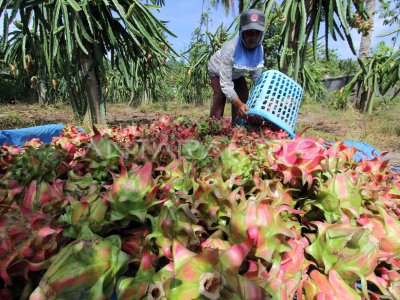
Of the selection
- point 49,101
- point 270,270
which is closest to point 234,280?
point 270,270

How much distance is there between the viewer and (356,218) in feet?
1.85

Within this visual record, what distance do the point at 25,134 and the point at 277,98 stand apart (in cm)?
155

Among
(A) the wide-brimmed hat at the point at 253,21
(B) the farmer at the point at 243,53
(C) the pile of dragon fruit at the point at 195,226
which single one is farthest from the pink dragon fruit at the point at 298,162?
(A) the wide-brimmed hat at the point at 253,21

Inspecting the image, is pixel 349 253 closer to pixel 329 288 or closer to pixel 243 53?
pixel 329 288

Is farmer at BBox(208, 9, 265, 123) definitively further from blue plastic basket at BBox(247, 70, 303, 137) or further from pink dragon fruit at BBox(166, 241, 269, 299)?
pink dragon fruit at BBox(166, 241, 269, 299)

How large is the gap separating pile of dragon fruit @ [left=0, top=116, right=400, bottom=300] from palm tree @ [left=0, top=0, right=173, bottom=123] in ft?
8.98

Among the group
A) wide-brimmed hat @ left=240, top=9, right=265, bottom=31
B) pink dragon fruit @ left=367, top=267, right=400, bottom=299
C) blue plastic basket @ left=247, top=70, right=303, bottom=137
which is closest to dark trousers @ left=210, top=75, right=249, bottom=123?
wide-brimmed hat @ left=240, top=9, right=265, bottom=31

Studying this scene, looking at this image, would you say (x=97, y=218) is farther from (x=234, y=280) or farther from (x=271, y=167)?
(x=271, y=167)

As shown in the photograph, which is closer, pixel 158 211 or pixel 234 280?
pixel 234 280

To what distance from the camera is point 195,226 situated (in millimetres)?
469

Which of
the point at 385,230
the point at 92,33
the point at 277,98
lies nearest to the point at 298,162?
the point at 385,230

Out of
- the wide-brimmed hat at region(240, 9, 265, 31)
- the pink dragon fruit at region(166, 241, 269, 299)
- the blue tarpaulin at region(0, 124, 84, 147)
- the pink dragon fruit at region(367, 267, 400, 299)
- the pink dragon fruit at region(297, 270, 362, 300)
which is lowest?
the blue tarpaulin at region(0, 124, 84, 147)

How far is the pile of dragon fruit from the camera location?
387 millimetres

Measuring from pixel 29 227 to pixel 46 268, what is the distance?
0.06 metres
